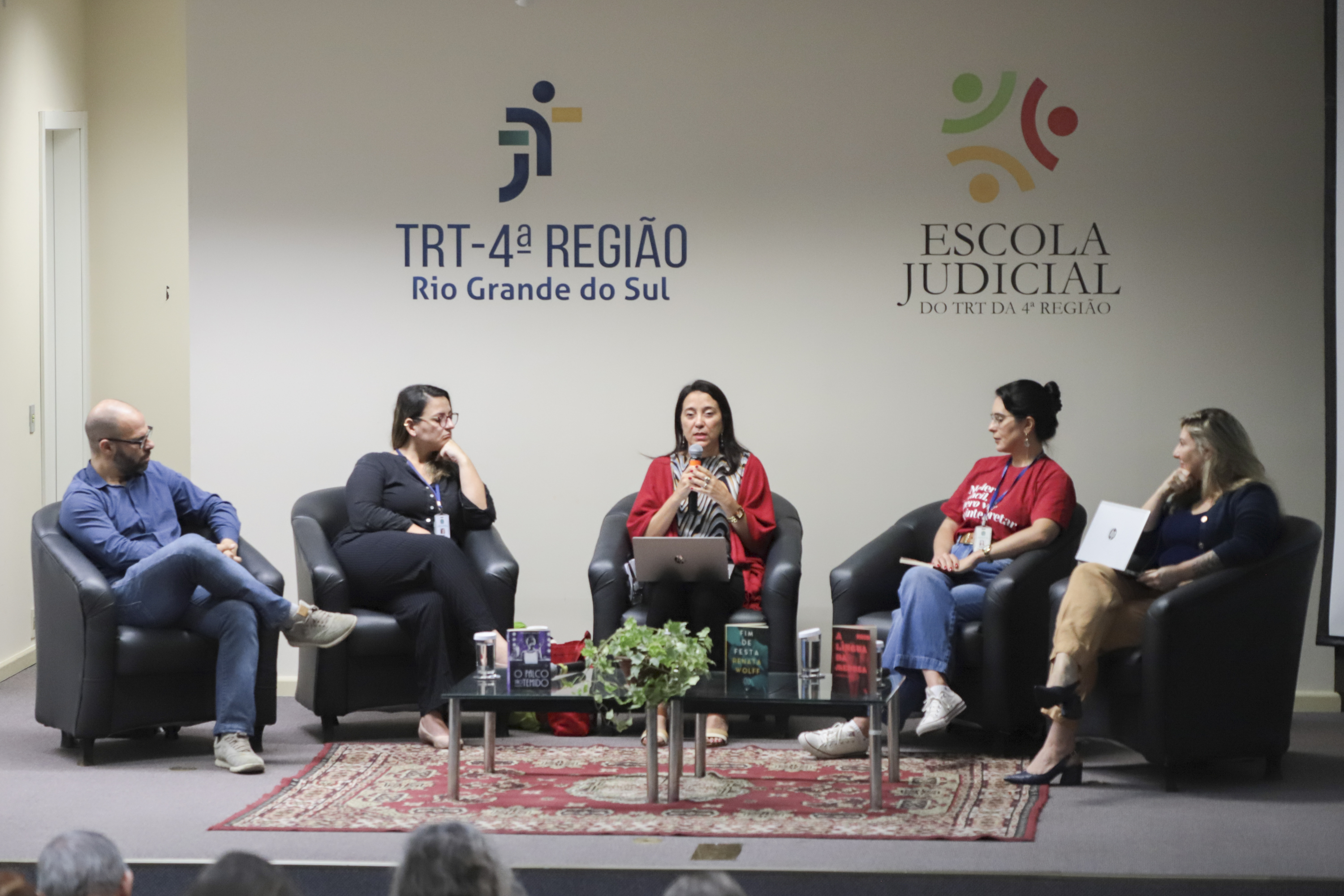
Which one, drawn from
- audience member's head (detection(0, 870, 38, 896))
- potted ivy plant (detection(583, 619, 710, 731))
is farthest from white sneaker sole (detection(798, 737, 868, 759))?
audience member's head (detection(0, 870, 38, 896))

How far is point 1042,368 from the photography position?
596 centimetres

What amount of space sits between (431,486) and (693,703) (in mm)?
1807

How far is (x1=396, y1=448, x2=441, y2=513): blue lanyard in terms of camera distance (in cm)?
559

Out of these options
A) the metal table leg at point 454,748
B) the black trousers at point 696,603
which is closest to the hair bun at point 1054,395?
the black trousers at point 696,603

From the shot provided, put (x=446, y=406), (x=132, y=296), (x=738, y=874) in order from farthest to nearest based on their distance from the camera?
(x=132, y=296)
(x=446, y=406)
(x=738, y=874)

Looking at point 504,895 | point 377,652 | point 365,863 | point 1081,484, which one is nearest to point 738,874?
point 365,863

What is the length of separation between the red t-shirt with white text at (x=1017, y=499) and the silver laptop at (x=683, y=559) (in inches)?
35.1

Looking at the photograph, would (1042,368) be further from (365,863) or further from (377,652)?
(365,863)

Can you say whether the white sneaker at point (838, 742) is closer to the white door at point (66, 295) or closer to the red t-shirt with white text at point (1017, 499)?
the red t-shirt with white text at point (1017, 499)

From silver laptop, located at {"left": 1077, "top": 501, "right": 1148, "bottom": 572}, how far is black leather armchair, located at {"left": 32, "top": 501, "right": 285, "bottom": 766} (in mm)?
2671

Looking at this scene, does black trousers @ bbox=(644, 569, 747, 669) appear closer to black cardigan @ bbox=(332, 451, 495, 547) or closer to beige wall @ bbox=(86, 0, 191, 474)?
black cardigan @ bbox=(332, 451, 495, 547)

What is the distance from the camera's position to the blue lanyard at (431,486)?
559cm

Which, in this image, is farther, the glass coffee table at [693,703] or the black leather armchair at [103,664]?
the black leather armchair at [103,664]

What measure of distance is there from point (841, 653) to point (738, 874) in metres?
1.11
